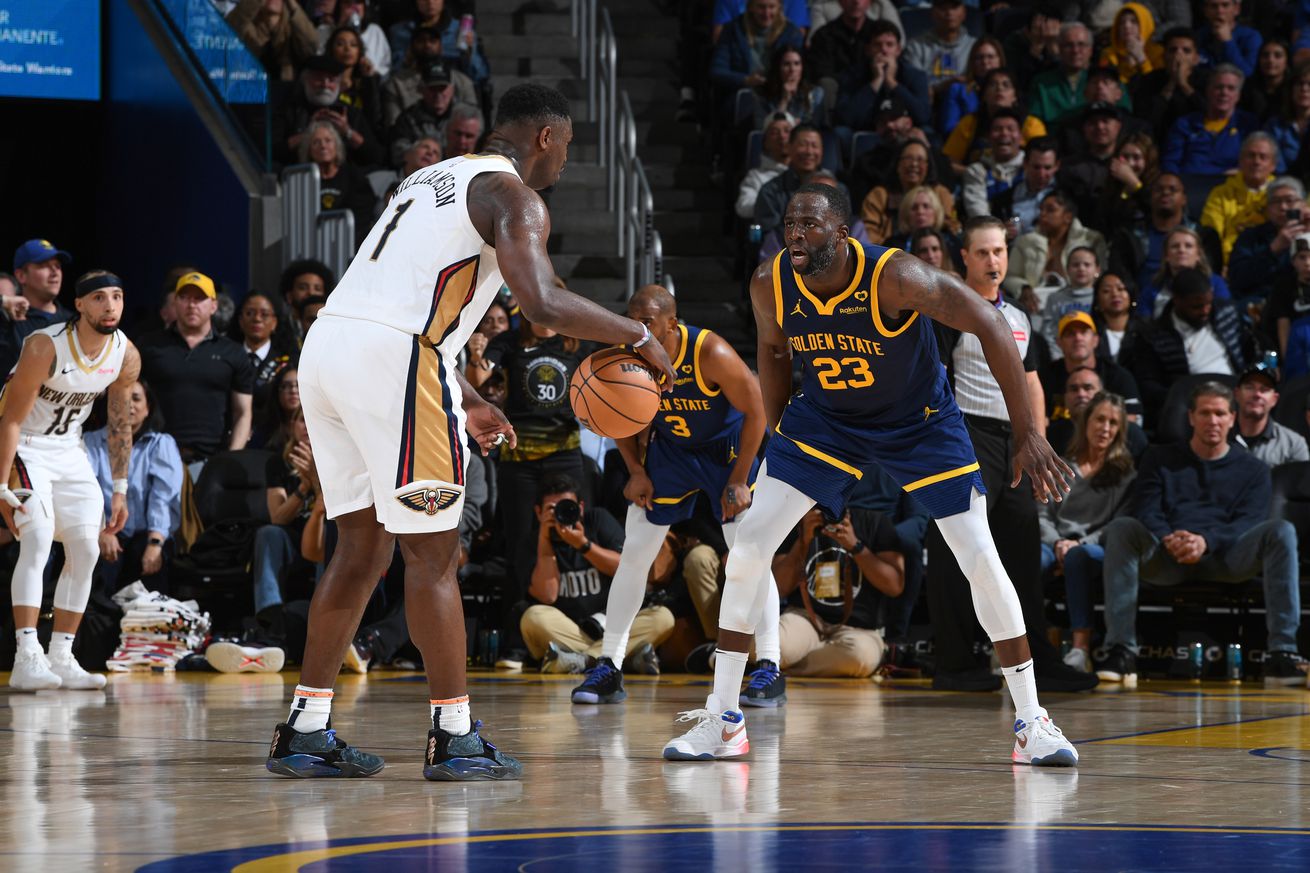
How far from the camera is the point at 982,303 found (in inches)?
211

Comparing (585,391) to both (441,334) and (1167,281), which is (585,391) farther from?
(1167,281)

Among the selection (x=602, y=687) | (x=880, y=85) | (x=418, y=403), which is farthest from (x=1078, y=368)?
(x=418, y=403)

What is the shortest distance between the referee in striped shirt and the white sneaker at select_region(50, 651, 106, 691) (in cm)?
396

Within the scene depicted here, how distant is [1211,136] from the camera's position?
13.2 meters

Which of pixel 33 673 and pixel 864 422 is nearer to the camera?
pixel 864 422

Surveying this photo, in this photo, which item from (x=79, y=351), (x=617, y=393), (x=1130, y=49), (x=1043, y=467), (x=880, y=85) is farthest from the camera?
(x=1130, y=49)

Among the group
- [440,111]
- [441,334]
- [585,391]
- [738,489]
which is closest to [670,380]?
[441,334]

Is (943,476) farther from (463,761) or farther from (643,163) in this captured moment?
(643,163)

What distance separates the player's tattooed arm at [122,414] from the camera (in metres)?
8.62

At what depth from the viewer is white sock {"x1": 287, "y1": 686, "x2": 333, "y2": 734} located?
16.3 ft

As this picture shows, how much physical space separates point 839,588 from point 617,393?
394 cm

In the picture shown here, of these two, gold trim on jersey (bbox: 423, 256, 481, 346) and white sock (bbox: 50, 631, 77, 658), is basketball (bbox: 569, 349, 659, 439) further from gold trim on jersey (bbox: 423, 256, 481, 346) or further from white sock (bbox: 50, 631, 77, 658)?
white sock (bbox: 50, 631, 77, 658)

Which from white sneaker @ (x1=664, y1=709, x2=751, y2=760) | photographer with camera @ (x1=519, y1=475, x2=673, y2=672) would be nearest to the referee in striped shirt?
photographer with camera @ (x1=519, y1=475, x2=673, y2=672)

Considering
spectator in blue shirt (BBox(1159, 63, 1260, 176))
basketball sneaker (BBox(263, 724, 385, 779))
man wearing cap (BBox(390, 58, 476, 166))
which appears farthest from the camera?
spectator in blue shirt (BBox(1159, 63, 1260, 176))
